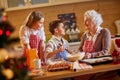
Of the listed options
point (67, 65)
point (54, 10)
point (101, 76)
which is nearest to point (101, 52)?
point (101, 76)

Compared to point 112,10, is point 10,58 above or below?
below

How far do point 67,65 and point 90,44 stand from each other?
804mm

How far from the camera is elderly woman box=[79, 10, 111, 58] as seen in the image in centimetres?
270

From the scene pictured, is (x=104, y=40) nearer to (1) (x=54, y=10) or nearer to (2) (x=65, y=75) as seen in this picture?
(2) (x=65, y=75)

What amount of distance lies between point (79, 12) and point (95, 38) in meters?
1.85

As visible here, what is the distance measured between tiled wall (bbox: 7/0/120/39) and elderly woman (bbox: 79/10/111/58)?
159 centimetres

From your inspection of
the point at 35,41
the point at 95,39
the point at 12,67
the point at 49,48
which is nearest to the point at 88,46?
the point at 95,39

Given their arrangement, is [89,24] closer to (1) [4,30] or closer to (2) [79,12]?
(2) [79,12]

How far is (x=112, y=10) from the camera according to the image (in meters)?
4.74

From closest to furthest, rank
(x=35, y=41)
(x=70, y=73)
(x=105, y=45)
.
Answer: (x=70, y=73) < (x=105, y=45) < (x=35, y=41)

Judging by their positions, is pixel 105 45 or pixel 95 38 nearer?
pixel 105 45

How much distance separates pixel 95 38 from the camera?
283 centimetres

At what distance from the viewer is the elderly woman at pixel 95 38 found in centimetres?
270

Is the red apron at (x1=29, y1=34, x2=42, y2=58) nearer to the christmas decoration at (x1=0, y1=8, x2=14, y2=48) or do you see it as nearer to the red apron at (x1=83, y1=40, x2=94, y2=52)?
the red apron at (x1=83, y1=40, x2=94, y2=52)
